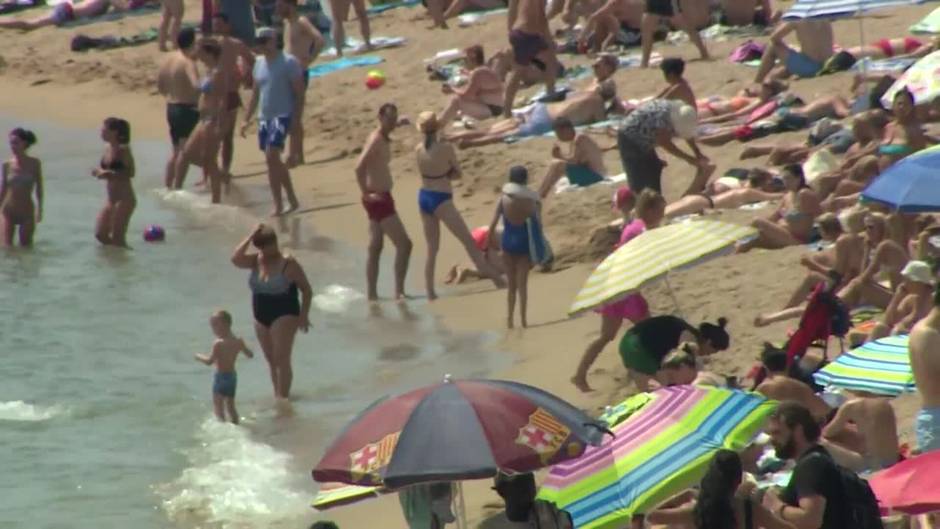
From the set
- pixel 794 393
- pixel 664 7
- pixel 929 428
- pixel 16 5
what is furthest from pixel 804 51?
pixel 16 5

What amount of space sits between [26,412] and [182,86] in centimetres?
519

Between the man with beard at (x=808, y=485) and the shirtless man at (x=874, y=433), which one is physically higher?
the man with beard at (x=808, y=485)

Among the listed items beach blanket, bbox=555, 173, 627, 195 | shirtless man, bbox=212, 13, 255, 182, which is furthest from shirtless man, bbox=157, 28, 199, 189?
beach blanket, bbox=555, 173, 627, 195

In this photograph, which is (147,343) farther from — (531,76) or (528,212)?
(531,76)

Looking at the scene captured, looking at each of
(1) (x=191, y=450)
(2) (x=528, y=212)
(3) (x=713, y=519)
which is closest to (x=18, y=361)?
(1) (x=191, y=450)

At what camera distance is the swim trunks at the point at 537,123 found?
17.9 m

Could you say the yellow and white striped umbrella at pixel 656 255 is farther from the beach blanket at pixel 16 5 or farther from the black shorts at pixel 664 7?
the beach blanket at pixel 16 5

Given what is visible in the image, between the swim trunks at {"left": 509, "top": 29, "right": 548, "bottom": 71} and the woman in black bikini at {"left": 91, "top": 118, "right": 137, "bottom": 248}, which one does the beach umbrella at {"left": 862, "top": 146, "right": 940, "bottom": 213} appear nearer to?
the woman in black bikini at {"left": 91, "top": 118, "right": 137, "bottom": 248}

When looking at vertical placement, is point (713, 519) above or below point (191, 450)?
above

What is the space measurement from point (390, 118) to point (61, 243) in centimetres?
512

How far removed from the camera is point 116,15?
25.9 meters

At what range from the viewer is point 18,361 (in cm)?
1477

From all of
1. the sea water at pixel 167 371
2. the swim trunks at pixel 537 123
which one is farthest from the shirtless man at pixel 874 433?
the swim trunks at pixel 537 123

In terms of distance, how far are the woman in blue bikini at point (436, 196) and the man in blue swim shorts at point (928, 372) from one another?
240 inches
